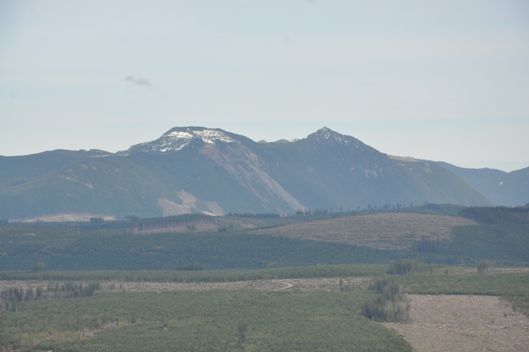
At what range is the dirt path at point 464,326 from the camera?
8575 centimetres

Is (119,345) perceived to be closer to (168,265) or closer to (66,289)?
(66,289)

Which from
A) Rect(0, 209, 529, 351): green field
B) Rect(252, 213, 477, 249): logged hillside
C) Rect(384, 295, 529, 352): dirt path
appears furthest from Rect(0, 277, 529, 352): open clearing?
Rect(252, 213, 477, 249): logged hillside

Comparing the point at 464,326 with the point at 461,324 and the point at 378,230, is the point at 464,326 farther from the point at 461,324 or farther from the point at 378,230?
the point at 378,230

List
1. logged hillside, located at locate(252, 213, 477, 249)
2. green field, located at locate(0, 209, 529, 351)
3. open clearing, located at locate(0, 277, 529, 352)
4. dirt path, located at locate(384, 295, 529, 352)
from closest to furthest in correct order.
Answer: dirt path, located at locate(384, 295, 529, 352)
open clearing, located at locate(0, 277, 529, 352)
green field, located at locate(0, 209, 529, 351)
logged hillside, located at locate(252, 213, 477, 249)

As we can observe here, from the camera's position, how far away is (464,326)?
91.7 meters

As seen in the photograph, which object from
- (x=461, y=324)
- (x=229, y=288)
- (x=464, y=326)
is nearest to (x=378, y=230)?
(x=229, y=288)

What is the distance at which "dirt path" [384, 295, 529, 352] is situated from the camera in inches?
3376

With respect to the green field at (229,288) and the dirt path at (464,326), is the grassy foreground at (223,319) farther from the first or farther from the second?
the dirt path at (464,326)

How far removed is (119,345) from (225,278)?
145 ft

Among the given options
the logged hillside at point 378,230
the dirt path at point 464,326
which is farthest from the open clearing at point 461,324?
the logged hillside at point 378,230

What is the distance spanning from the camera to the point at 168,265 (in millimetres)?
163625

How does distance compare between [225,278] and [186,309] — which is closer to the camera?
[186,309]

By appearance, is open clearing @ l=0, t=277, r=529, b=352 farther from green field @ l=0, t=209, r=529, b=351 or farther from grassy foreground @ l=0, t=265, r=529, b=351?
grassy foreground @ l=0, t=265, r=529, b=351

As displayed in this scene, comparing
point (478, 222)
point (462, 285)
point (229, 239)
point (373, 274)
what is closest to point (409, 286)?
point (462, 285)
